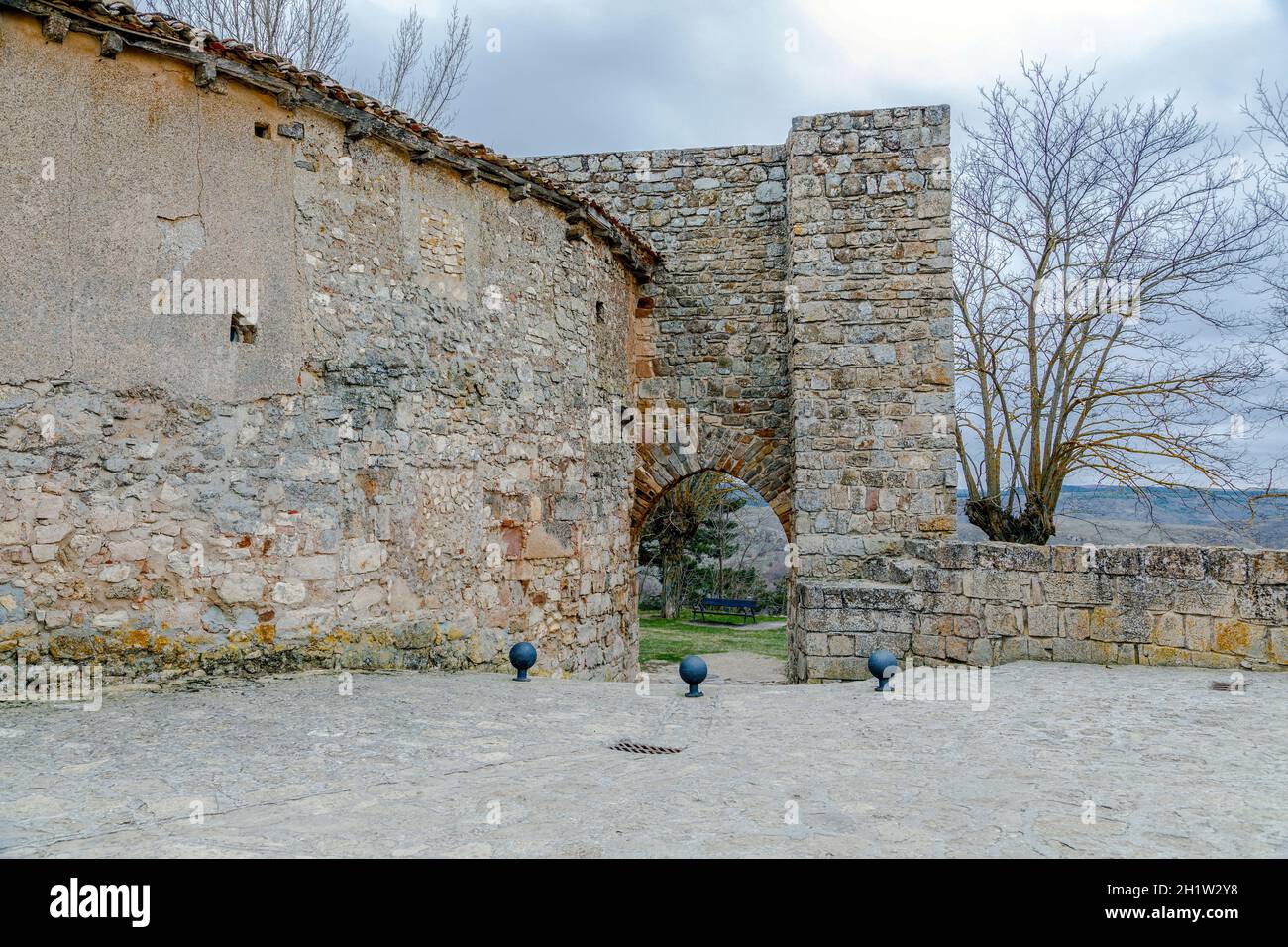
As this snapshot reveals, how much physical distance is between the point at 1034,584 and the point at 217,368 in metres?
6.85

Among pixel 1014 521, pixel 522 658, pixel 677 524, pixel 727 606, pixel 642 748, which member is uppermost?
pixel 1014 521

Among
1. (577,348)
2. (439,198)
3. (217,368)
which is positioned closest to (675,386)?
(577,348)

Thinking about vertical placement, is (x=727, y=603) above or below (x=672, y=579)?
below

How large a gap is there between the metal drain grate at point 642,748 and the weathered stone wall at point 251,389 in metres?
2.65

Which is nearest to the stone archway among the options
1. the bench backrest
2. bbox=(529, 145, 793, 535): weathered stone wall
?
bbox=(529, 145, 793, 535): weathered stone wall

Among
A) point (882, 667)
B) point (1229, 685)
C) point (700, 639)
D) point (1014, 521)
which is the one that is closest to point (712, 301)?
point (1014, 521)

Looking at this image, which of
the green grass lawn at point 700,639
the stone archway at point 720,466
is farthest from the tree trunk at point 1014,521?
the green grass lawn at point 700,639

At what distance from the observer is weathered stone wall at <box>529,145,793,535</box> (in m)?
10.9

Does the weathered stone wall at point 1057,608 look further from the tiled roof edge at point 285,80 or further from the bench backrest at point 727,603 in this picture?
the bench backrest at point 727,603

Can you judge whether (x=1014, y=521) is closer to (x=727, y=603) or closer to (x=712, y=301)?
(x=712, y=301)

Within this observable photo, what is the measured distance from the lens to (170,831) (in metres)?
3.32

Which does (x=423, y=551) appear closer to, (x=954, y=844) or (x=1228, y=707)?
(x=954, y=844)

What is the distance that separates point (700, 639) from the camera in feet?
56.2

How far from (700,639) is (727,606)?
3.61 metres
